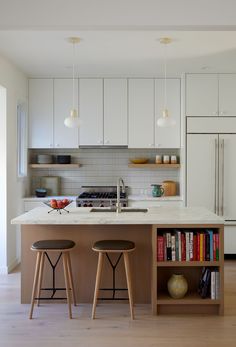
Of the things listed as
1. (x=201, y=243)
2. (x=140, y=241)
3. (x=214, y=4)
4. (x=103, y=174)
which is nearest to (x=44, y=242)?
(x=140, y=241)

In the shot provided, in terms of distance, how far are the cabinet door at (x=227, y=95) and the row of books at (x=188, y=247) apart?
2.57 m

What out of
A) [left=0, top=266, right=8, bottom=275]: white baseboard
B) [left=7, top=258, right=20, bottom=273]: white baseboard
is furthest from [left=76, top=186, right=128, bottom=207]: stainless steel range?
[left=0, top=266, right=8, bottom=275]: white baseboard

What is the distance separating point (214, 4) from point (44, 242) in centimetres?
240

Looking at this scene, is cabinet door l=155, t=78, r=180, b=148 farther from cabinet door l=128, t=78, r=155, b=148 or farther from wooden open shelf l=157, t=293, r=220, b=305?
wooden open shelf l=157, t=293, r=220, b=305

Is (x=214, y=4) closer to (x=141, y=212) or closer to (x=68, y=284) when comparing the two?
(x=141, y=212)

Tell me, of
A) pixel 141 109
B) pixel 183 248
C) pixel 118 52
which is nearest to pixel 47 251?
pixel 183 248

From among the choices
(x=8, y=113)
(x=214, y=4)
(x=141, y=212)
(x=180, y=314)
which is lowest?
(x=180, y=314)

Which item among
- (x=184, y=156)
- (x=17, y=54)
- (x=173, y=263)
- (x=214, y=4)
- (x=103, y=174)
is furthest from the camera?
(x=103, y=174)

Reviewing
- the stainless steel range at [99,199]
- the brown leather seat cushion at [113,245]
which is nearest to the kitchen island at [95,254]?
the brown leather seat cushion at [113,245]

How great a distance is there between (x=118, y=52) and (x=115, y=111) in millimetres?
1407

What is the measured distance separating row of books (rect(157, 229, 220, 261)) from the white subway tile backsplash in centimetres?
273

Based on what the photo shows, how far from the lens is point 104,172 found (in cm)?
649

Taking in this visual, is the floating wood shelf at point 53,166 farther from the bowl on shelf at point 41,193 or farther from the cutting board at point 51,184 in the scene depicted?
the bowl on shelf at point 41,193

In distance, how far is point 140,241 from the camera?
4.03 meters
